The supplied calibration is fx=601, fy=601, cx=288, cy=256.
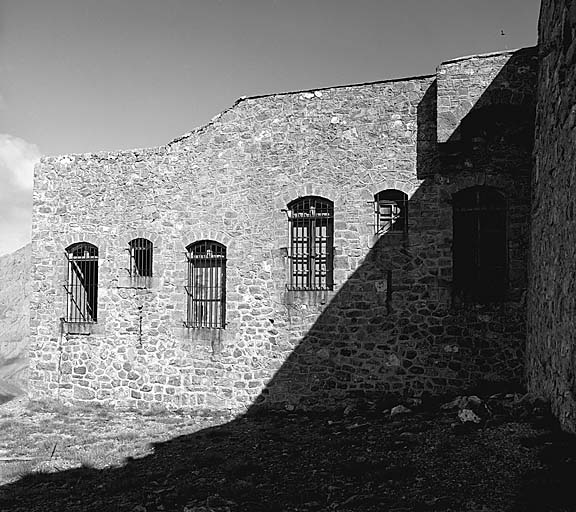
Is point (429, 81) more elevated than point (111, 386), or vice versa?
point (429, 81)

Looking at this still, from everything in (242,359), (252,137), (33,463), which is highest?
(252,137)

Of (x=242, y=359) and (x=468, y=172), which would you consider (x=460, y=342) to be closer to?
(x=468, y=172)

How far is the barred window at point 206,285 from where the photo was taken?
36.9 feet

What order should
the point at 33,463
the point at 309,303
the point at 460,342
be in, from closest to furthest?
the point at 33,463 → the point at 460,342 → the point at 309,303

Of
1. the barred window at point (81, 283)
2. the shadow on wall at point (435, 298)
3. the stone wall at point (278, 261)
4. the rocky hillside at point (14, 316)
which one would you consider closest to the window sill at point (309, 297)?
the stone wall at point (278, 261)

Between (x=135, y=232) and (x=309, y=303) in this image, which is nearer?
(x=309, y=303)

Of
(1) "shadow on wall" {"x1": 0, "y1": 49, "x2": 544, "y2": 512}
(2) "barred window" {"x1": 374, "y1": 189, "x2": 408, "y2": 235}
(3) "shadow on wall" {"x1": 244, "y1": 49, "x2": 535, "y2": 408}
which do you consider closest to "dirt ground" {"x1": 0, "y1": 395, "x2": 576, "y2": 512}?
(1) "shadow on wall" {"x1": 0, "y1": 49, "x2": 544, "y2": 512}

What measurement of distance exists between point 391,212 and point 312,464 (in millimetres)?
4820

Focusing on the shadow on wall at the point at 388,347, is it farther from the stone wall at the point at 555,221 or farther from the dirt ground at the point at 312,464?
the stone wall at the point at 555,221

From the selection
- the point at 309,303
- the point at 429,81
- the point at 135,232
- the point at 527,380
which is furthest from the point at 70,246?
the point at 527,380

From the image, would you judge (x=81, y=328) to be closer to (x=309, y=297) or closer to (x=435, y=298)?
(x=309, y=297)

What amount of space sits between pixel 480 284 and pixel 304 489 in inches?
198

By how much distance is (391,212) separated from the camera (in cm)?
1012

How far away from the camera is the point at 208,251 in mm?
11328
